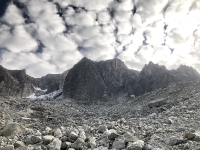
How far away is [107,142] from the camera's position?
8.13 meters

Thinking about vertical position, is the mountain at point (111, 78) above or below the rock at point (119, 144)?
above

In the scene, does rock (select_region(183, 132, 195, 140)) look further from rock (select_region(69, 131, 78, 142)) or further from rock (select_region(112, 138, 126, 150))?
rock (select_region(69, 131, 78, 142))

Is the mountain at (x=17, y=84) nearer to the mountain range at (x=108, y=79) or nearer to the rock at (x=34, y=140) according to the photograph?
the mountain range at (x=108, y=79)

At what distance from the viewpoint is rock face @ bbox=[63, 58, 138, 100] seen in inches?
3746

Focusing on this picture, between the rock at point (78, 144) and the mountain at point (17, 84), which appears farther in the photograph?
the mountain at point (17, 84)

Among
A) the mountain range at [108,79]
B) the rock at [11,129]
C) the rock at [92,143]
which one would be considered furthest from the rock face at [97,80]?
the rock at [92,143]

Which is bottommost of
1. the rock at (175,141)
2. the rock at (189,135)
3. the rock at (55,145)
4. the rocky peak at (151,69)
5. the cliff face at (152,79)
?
the rock at (55,145)

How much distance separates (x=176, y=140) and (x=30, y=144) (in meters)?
5.97

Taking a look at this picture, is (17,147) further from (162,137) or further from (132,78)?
(132,78)

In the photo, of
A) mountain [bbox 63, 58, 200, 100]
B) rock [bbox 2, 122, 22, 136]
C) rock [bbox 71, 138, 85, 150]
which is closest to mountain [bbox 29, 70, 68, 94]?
mountain [bbox 63, 58, 200, 100]

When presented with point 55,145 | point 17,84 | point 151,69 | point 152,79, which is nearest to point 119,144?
point 55,145

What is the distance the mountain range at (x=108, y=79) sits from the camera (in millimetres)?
84281

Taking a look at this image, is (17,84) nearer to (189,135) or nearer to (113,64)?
(113,64)

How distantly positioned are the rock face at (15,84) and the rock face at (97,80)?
35.8 m
